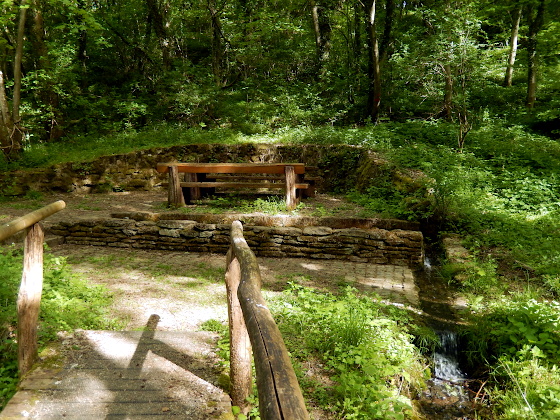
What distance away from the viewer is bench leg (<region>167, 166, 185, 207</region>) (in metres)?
8.58

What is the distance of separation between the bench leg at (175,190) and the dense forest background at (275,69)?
4.88 m

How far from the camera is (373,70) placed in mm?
12859

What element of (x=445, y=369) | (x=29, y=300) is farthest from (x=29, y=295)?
(x=445, y=369)

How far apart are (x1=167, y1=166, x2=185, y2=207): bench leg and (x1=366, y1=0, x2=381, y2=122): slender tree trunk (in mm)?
7590

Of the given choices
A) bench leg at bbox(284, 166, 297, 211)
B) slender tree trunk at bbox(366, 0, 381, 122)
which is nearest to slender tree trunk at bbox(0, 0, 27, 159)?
bench leg at bbox(284, 166, 297, 211)

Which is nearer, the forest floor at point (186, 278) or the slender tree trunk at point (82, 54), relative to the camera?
the forest floor at point (186, 278)

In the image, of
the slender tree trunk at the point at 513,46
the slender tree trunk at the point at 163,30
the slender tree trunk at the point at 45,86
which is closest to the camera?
the slender tree trunk at the point at 45,86

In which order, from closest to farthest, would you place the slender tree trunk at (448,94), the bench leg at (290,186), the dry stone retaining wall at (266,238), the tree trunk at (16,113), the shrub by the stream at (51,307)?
the shrub by the stream at (51,307) < the dry stone retaining wall at (266,238) < the bench leg at (290,186) < the tree trunk at (16,113) < the slender tree trunk at (448,94)

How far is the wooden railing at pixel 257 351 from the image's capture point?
1.18 metres

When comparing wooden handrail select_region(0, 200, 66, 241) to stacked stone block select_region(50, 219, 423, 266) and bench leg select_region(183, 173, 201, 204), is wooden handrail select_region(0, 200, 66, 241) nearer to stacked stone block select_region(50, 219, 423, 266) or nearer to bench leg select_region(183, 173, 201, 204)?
stacked stone block select_region(50, 219, 423, 266)

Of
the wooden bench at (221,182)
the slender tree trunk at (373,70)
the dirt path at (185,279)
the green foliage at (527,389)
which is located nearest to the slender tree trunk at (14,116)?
the wooden bench at (221,182)

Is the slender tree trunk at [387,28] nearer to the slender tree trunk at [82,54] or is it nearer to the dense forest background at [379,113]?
the dense forest background at [379,113]

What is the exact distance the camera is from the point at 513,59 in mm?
14609

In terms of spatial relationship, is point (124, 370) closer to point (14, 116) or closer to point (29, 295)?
point (29, 295)
